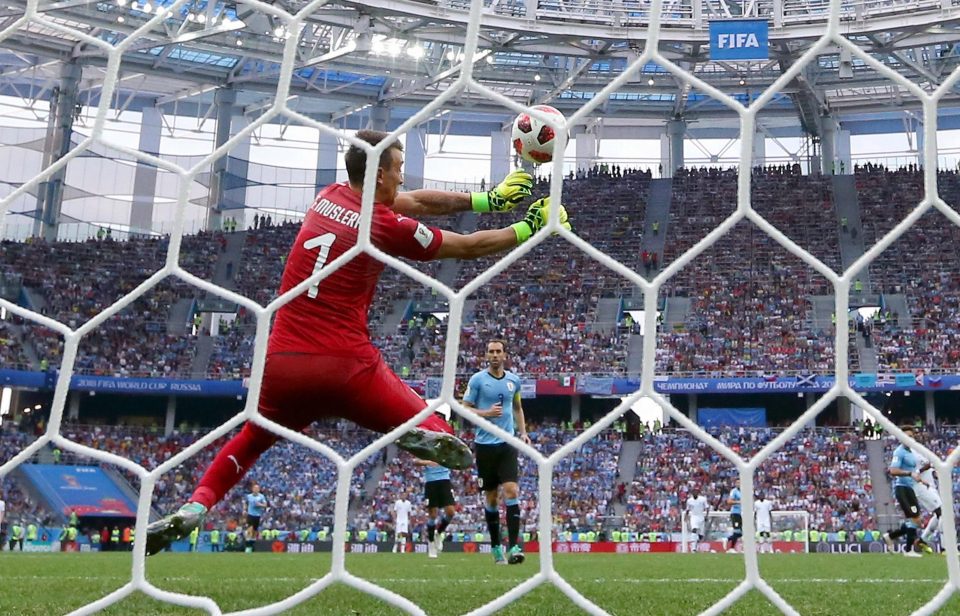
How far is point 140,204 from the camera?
33.6m

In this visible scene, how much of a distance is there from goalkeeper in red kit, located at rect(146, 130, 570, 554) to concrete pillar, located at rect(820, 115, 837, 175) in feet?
93.0

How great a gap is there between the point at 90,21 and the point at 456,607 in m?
21.3

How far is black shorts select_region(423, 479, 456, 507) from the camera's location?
26.3 ft

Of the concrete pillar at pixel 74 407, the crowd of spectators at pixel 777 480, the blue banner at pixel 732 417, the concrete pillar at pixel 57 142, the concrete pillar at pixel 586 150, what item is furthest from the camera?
the concrete pillar at pixel 586 150

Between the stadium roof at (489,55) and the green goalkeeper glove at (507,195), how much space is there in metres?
14.3

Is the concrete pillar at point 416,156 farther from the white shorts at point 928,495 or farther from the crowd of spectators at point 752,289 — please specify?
the white shorts at point 928,495

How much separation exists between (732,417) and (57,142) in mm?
19671

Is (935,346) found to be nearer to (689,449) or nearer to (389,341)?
(689,449)

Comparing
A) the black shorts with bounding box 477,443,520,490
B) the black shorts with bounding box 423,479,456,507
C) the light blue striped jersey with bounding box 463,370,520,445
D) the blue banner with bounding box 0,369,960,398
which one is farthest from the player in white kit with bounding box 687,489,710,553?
the light blue striped jersey with bounding box 463,370,520,445

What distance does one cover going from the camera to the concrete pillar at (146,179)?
32.9 m

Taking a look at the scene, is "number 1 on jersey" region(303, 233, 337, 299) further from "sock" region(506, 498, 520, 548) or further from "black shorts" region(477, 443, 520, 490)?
"sock" region(506, 498, 520, 548)

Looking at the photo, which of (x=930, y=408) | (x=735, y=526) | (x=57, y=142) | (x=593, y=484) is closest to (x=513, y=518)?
(x=735, y=526)

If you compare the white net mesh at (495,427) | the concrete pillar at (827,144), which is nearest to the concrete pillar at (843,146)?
the concrete pillar at (827,144)

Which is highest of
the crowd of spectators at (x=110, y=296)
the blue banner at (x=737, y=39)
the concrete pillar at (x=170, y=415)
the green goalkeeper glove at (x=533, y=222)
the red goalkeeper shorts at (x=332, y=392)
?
the blue banner at (x=737, y=39)
